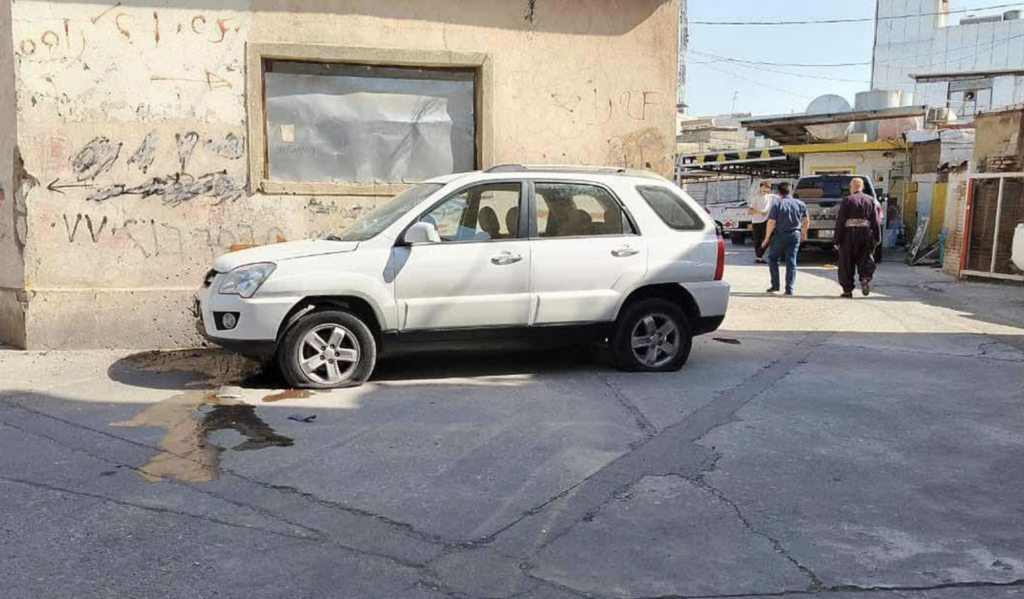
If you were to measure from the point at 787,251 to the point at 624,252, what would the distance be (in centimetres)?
660

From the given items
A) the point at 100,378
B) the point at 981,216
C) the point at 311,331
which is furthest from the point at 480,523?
the point at 981,216

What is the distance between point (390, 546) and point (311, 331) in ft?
9.65

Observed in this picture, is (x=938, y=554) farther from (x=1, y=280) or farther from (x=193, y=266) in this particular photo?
(x=1, y=280)

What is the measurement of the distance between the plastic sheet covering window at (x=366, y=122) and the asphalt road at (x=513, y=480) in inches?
99.1

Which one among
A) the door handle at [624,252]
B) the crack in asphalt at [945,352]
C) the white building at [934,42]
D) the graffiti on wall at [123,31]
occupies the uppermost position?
the white building at [934,42]

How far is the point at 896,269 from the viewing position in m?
18.2

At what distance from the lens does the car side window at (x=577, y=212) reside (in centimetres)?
696

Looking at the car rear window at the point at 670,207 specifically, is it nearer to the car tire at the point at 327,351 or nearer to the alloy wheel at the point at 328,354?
the car tire at the point at 327,351

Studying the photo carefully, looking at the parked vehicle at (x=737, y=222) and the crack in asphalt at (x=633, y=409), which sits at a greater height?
the parked vehicle at (x=737, y=222)

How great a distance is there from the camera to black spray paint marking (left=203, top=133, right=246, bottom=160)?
8.50 metres

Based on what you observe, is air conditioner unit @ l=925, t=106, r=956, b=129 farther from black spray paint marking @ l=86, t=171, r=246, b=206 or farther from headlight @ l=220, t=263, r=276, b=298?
headlight @ l=220, t=263, r=276, b=298

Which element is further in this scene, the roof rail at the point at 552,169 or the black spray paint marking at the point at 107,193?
the black spray paint marking at the point at 107,193

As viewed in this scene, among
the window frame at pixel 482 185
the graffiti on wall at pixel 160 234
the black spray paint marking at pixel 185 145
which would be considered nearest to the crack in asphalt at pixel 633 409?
the window frame at pixel 482 185

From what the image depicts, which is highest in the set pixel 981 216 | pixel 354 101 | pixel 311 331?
pixel 354 101
